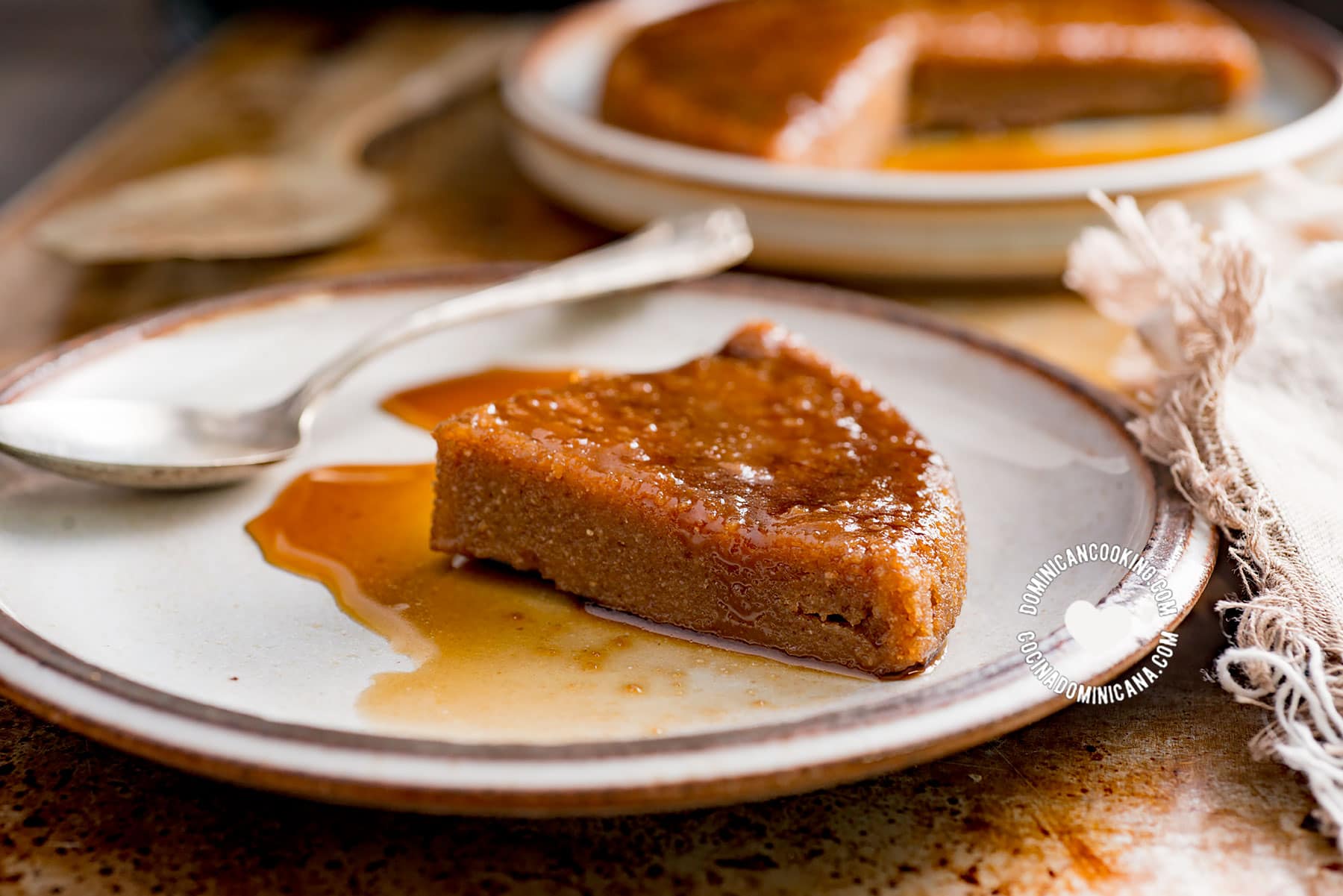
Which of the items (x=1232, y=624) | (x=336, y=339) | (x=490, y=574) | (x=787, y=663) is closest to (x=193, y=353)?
(x=336, y=339)

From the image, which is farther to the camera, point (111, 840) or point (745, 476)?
point (745, 476)

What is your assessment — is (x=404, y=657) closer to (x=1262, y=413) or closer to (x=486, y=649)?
(x=486, y=649)

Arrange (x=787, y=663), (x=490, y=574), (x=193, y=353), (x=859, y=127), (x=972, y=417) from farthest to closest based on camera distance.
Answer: (x=859, y=127)
(x=193, y=353)
(x=972, y=417)
(x=490, y=574)
(x=787, y=663)

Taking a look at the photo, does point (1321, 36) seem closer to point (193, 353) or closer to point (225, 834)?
point (193, 353)

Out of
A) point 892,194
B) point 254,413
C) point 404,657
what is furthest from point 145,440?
point 892,194

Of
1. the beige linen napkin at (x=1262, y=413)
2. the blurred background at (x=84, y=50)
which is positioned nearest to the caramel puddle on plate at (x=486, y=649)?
the beige linen napkin at (x=1262, y=413)

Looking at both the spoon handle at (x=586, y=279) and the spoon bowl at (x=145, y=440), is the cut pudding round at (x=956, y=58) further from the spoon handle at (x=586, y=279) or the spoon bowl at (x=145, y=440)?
the spoon bowl at (x=145, y=440)
